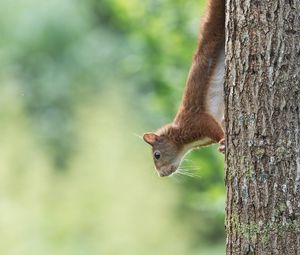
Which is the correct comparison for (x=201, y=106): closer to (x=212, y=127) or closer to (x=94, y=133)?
(x=212, y=127)

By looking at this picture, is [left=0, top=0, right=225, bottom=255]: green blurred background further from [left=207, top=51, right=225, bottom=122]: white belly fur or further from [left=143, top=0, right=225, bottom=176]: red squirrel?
[left=207, top=51, right=225, bottom=122]: white belly fur

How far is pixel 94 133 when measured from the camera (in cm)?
1028

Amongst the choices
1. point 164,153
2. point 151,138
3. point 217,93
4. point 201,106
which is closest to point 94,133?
point 151,138

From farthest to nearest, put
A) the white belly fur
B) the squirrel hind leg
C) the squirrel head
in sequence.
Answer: the squirrel head
the squirrel hind leg
the white belly fur

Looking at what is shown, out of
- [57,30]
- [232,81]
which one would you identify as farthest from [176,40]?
[57,30]

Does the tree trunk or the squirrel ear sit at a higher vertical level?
the squirrel ear

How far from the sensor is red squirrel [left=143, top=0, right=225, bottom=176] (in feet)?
14.2

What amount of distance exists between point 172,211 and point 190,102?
17.1 ft

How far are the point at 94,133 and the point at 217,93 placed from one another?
583 cm

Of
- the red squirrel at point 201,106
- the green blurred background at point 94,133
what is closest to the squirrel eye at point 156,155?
the red squirrel at point 201,106

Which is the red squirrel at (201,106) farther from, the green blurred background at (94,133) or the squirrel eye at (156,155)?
the green blurred background at (94,133)

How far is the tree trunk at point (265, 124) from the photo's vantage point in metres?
3.29

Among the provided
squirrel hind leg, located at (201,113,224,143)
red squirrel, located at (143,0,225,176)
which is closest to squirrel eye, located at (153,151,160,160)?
red squirrel, located at (143,0,225,176)

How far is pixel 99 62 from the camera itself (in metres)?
11.7
